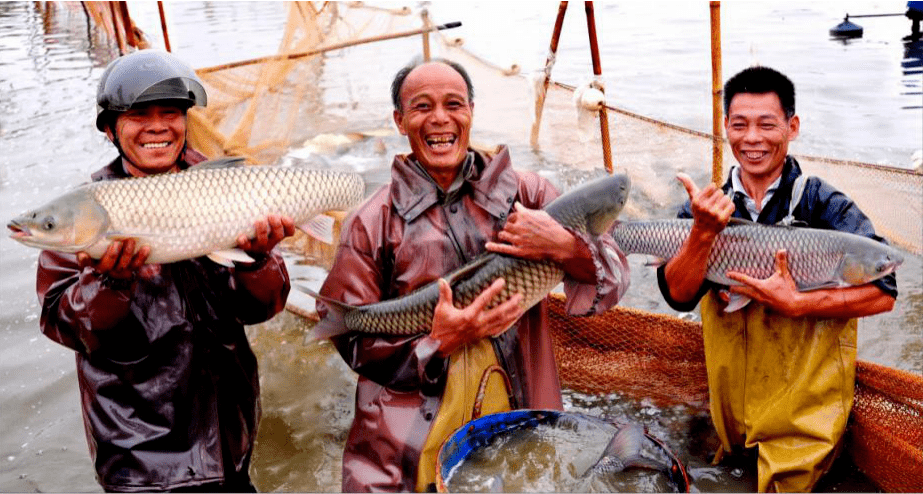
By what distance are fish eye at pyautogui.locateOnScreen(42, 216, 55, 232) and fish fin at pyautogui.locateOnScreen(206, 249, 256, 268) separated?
0.53 m

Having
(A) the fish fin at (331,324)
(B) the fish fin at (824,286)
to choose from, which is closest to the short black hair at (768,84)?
(B) the fish fin at (824,286)

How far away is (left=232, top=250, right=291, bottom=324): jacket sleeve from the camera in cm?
304

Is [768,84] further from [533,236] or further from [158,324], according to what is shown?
[158,324]

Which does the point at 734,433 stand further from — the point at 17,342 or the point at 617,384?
the point at 17,342

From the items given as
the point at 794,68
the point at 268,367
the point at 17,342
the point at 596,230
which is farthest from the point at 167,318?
the point at 794,68

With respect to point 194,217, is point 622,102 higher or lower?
lower

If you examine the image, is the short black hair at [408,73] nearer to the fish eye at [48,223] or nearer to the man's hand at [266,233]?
the man's hand at [266,233]

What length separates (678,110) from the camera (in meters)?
12.6

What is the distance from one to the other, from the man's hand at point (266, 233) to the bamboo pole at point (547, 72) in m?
4.93

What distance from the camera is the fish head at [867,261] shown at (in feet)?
10.5

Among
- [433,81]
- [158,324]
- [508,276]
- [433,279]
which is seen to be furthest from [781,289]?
[158,324]

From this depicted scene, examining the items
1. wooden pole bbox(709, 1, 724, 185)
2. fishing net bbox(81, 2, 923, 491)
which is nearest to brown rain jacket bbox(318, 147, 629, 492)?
fishing net bbox(81, 2, 923, 491)

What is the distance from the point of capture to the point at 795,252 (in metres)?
3.33

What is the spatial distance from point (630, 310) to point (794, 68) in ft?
40.9
